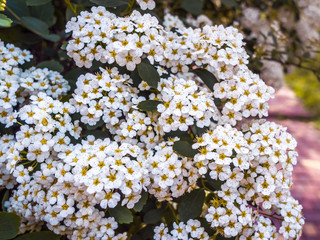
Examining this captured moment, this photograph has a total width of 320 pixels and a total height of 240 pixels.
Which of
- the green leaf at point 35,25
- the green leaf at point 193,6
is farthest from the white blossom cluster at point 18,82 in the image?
the green leaf at point 193,6

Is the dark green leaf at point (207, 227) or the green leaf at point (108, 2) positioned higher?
the green leaf at point (108, 2)

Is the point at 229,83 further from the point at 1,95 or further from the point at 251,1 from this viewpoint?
the point at 251,1

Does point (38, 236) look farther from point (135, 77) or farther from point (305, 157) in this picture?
point (305, 157)

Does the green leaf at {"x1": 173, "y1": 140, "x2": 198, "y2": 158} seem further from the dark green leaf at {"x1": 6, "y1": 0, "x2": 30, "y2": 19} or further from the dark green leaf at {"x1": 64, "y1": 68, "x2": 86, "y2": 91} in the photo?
the dark green leaf at {"x1": 6, "y1": 0, "x2": 30, "y2": 19}

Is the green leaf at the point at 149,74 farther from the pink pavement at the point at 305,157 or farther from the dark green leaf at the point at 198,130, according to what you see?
the pink pavement at the point at 305,157

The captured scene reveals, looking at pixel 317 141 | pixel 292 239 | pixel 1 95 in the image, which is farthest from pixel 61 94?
pixel 317 141

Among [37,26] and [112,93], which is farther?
[37,26]
